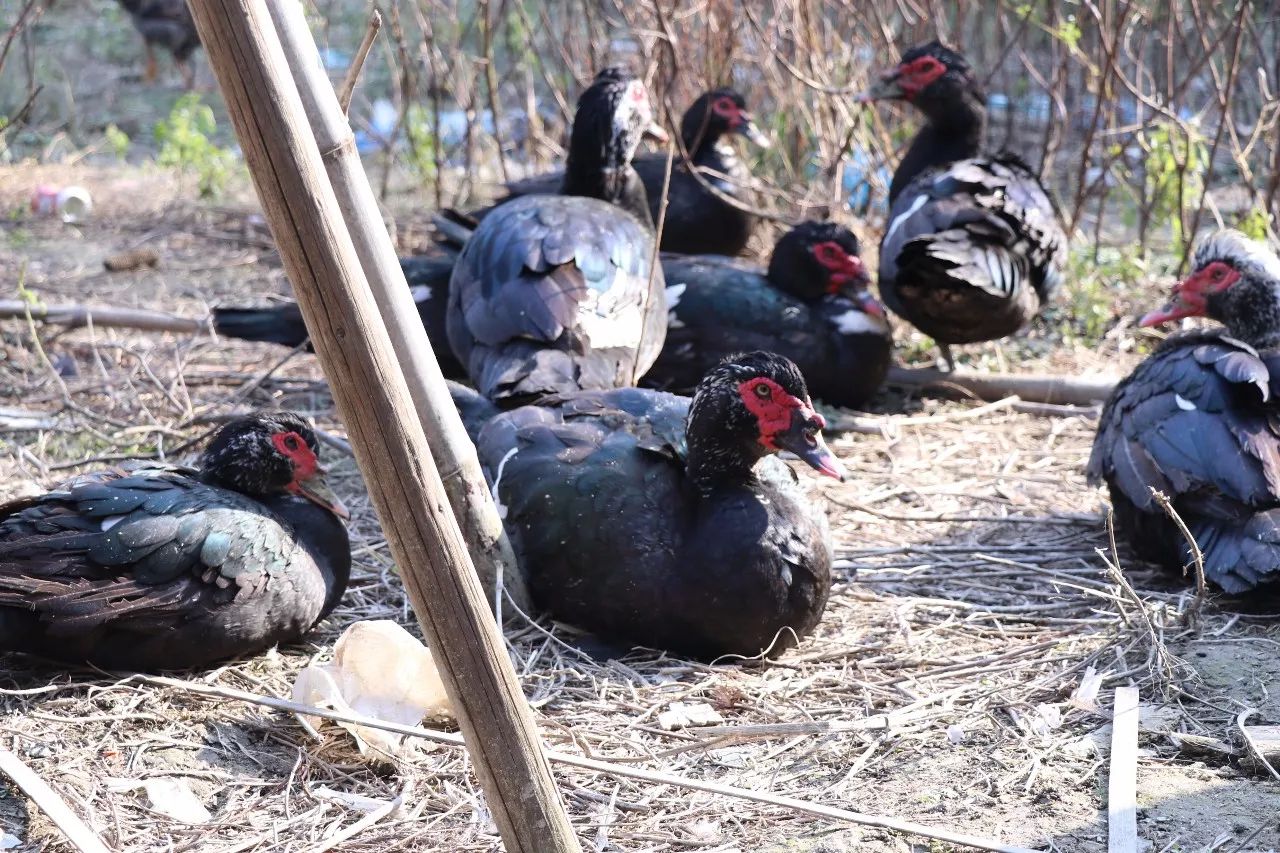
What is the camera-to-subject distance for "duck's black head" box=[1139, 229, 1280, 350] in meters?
4.57

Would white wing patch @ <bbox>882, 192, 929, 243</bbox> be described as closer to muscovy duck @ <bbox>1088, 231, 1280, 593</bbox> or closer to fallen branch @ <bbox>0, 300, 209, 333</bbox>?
muscovy duck @ <bbox>1088, 231, 1280, 593</bbox>

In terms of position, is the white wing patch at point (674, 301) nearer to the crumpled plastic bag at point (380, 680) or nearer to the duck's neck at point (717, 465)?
the duck's neck at point (717, 465)

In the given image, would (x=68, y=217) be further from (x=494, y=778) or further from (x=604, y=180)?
(x=494, y=778)

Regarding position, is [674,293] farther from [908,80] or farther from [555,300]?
[908,80]

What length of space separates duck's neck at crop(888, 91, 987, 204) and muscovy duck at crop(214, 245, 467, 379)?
2.18 meters

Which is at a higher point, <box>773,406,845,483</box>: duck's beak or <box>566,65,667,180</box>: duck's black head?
<box>566,65,667,180</box>: duck's black head

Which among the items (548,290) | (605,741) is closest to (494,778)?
(605,741)

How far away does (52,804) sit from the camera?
270 cm

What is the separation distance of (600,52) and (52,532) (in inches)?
210

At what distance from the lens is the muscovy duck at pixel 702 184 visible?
6.70 m

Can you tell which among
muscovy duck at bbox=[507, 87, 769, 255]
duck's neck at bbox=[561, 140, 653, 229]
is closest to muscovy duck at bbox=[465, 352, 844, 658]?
duck's neck at bbox=[561, 140, 653, 229]

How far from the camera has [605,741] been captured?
3.31 meters

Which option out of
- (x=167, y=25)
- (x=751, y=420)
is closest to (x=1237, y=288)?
(x=751, y=420)

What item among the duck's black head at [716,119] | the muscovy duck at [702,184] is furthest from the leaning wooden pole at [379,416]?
the duck's black head at [716,119]
